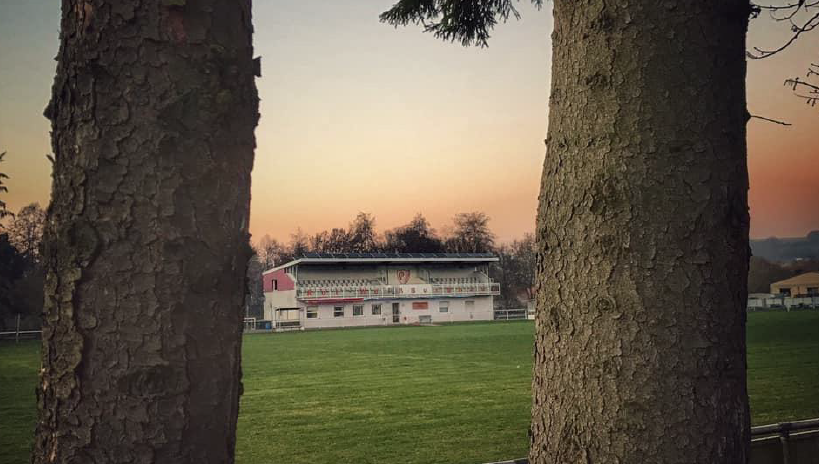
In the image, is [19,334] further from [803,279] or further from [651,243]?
[803,279]

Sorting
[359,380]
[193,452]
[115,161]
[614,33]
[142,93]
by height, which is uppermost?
[614,33]

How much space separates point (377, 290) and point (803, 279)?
2127 inches

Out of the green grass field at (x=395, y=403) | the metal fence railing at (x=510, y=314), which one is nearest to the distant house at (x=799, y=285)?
the metal fence railing at (x=510, y=314)

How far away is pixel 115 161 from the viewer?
114 cm

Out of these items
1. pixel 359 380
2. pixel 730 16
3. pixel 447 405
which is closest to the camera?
pixel 730 16

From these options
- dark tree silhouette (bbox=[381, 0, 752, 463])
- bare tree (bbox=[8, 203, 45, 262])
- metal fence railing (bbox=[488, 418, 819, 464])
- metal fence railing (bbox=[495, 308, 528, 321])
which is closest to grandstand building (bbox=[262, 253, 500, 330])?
metal fence railing (bbox=[495, 308, 528, 321])

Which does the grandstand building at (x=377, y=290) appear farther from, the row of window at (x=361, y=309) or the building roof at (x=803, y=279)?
the building roof at (x=803, y=279)

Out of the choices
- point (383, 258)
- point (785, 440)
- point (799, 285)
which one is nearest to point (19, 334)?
point (383, 258)

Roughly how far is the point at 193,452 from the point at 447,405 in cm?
994

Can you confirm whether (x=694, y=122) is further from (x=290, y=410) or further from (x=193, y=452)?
(x=290, y=410)

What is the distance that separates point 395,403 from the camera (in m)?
11.3

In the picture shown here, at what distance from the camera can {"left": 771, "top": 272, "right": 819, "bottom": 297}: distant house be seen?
79.3 metres

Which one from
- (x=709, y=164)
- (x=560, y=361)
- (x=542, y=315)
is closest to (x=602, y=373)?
(x=560, y=361)

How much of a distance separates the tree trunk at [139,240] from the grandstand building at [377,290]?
158 ft
